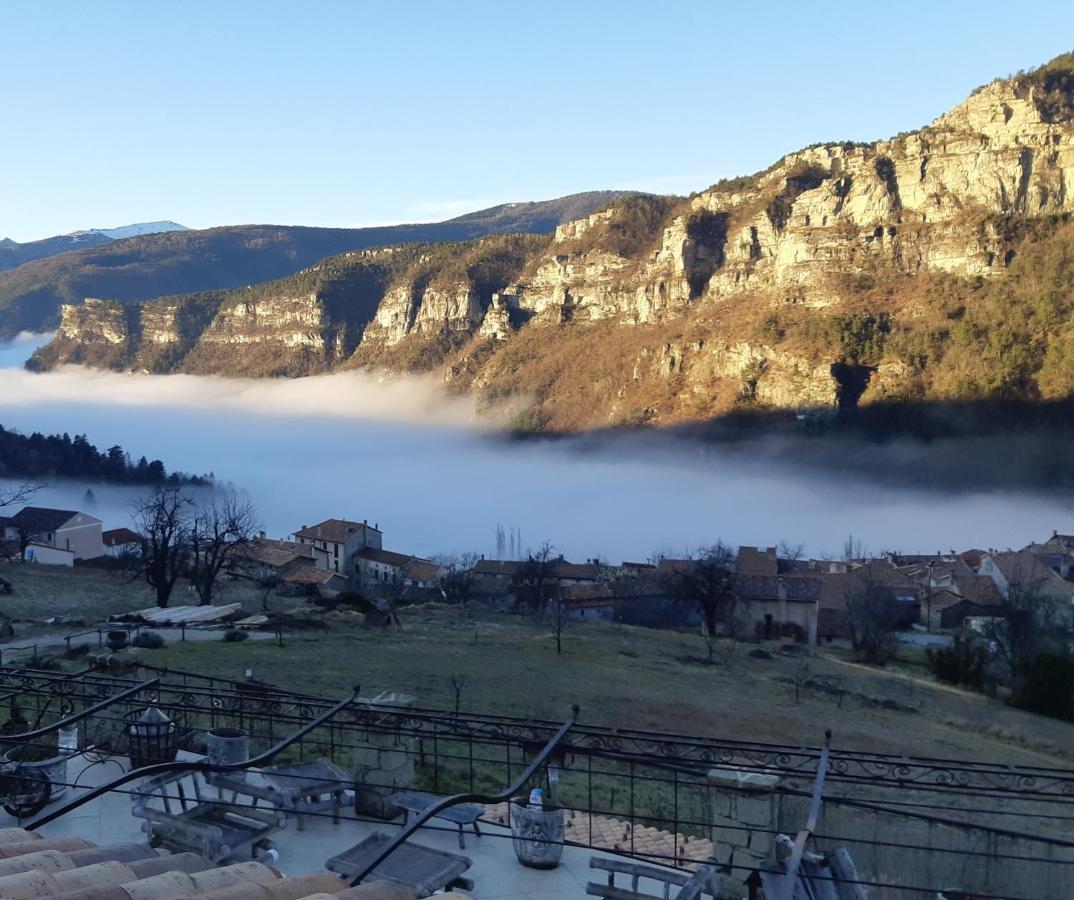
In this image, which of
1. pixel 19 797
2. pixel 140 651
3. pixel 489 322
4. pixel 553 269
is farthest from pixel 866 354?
pixel 19 797

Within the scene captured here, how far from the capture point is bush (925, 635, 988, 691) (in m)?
27.5

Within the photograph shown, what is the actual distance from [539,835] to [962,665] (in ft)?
82.6

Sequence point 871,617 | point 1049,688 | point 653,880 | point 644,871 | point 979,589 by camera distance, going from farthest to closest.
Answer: point 979,589
point 871,617
point 1049,688
point 653,880
point 644,871

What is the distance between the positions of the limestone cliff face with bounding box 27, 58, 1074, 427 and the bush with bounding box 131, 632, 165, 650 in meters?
89.1

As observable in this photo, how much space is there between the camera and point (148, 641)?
62.5 feet

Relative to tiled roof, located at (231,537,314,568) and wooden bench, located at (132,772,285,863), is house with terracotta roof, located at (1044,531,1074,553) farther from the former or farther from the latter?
wooden bench, located at (132,772,285,863)

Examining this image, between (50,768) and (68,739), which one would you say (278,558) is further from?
(50,768)

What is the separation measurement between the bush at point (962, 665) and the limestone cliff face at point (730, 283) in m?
72.4

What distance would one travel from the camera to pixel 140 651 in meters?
18.1

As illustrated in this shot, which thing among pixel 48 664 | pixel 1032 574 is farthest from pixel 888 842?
pixel 1032 574

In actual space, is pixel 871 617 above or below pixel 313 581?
above

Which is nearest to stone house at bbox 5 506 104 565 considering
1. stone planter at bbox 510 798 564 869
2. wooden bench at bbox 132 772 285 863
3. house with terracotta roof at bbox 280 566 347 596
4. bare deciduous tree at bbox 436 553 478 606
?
house with terracotta roof at bbox 280 566 347 596

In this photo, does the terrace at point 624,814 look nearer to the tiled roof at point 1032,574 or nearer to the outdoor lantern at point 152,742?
the outdoor lantern at point 152,742

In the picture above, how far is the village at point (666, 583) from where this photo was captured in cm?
3853
